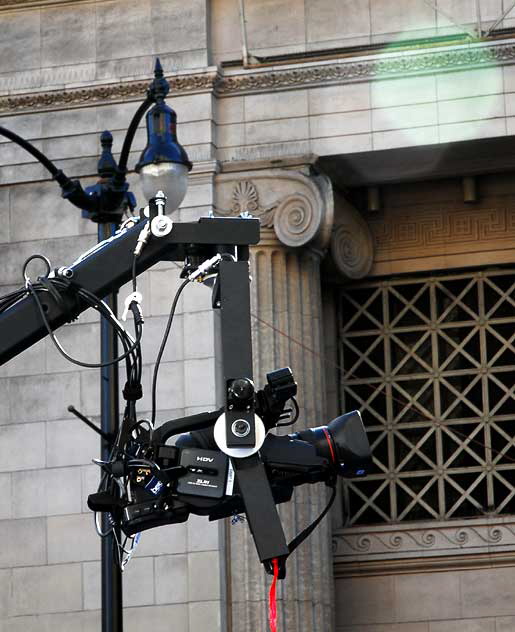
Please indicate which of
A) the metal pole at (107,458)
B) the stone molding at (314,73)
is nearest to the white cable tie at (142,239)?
the metal pole at (107,458)

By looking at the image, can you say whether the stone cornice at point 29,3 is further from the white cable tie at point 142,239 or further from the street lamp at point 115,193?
the white cable tie at point 142,239

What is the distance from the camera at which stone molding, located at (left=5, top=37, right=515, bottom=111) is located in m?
21.3

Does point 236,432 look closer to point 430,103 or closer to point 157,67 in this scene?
point 157,67

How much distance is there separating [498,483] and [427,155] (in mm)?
4420

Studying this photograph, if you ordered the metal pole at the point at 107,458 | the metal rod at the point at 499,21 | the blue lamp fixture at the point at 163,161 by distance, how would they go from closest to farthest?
1. the metal pole at the point at 107,458
2. the blue lamp fixture at the point at 163,161
3. the metal rod at the point at 499,21

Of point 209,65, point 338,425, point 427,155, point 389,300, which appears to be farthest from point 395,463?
point 338,425

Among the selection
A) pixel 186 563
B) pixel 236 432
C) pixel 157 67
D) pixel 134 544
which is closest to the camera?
pixel 236 432

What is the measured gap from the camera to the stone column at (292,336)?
20594 millimetres

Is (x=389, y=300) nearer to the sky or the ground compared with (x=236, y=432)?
nearer to the sky

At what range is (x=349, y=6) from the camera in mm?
21922

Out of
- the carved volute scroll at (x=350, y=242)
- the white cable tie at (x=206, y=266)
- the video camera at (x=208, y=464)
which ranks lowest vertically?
the video camera at (x=208, y=464)

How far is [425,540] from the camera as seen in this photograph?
72.0 feet

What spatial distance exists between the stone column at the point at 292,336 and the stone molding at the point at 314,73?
4.03 feet

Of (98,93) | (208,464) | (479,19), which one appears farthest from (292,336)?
(208,464)
